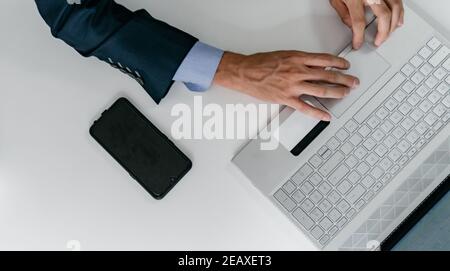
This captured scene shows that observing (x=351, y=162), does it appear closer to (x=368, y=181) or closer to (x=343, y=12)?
(x=368, y=181)

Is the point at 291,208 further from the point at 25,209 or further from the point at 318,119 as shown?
the point at 25,209

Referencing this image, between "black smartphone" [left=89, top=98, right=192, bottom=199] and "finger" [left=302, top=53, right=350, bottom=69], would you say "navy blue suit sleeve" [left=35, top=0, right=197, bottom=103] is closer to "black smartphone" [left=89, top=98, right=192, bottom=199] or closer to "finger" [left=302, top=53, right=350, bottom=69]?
"black smartphone" [left=89, top=98, right=192, bottom=199]

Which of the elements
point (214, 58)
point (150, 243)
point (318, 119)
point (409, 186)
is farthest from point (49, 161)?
point (409, 186)

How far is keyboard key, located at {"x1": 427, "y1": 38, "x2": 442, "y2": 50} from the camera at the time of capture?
2.97 ft

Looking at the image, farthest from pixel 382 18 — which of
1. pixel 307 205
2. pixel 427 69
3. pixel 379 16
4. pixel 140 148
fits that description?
pixel 140 148

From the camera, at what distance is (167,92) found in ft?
3.07

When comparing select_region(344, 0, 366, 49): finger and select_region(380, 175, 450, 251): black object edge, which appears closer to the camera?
select_region(380, 175, 450, 251): black object edge

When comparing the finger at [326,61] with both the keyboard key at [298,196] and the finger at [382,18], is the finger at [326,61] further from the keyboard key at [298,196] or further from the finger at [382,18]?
the keyboard key at [298,196]

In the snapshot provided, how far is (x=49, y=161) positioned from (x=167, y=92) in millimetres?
227

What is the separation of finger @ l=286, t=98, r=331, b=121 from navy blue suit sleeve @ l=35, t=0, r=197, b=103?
0.19 meters

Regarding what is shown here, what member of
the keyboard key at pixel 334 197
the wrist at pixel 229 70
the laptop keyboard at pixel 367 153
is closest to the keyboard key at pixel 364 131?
the laptop keyboard at pixel 367 153

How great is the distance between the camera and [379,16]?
0.89 meters

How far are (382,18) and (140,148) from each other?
0.44m

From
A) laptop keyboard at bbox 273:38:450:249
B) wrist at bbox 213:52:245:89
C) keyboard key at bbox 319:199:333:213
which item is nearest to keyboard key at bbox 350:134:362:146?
laptop keyboard at bbox 273:38:450:249
